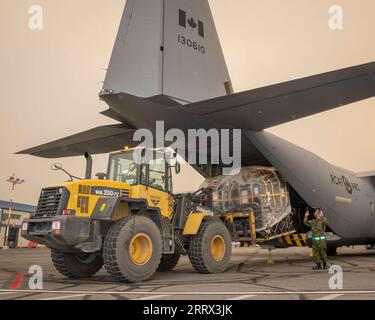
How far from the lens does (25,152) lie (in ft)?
50.1

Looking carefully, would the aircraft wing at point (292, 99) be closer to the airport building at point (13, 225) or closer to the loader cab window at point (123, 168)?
the loader cab window at point (123, 168)

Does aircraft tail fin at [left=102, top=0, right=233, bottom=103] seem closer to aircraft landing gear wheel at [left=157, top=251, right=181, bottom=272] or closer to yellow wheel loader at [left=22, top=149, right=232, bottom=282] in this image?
yellow wheel loader at [left=22, top=149, right=232, bottom=282]

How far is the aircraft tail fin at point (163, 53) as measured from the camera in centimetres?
1052

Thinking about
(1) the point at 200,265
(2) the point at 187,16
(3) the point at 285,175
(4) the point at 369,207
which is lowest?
(1) the point at 200,265

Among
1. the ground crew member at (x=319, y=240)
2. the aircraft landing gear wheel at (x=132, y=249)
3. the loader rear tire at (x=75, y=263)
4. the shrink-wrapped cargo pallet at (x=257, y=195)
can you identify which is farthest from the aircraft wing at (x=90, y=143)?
the ground crew member at (x=319, y=240)

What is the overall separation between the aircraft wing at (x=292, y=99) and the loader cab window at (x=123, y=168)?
2503 millimetres

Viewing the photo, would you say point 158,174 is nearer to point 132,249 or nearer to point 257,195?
point 132,249

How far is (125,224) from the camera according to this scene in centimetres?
763

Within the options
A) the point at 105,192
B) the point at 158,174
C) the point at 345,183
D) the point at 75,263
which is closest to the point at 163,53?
the point at 158,174

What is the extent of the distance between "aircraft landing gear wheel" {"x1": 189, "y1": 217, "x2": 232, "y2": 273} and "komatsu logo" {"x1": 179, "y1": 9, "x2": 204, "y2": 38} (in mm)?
6198

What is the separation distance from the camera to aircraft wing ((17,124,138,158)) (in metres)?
13.1
